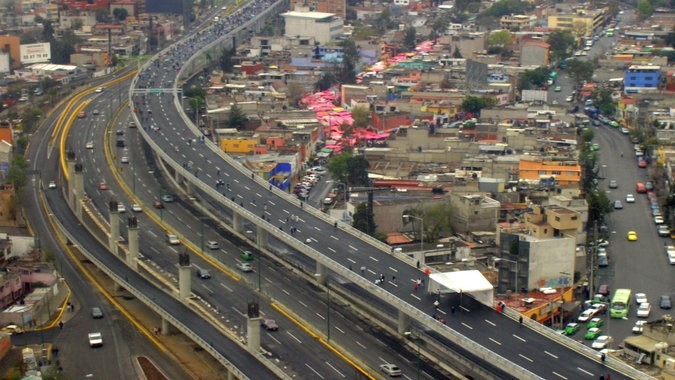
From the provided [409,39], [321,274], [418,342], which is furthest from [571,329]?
[409,39]

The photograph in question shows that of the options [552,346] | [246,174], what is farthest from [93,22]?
[552,346]

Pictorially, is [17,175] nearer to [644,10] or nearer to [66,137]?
[66,137]

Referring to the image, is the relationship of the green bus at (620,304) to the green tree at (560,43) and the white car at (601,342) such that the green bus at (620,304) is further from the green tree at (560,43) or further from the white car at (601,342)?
the green tree at (560,43)

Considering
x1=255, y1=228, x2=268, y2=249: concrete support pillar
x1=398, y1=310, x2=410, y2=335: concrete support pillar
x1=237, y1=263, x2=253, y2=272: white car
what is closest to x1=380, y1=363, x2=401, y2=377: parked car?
x1=398, y1=310, x2=410, y2=335: concrete support pillar

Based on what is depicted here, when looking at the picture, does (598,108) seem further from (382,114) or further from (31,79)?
(31,79)

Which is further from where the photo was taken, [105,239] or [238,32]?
[238,32]

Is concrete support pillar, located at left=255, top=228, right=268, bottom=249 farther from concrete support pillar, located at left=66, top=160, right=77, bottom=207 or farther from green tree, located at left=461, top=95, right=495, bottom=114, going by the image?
green tree, located at left=461, top=95, right=495, bottom=114

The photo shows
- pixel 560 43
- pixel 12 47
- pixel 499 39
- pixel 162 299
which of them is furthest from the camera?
pixel 499 39
